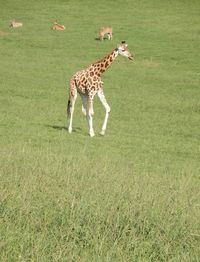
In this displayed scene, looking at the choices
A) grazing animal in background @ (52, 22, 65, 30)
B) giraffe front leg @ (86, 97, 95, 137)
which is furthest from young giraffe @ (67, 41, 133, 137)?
grazing animal in background @ (52, 22, 65, 30)

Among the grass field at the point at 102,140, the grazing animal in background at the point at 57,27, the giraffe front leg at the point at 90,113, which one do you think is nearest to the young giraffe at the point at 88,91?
the giraffe front leg at the point at 90,113

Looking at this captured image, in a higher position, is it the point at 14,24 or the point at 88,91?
the point at 88,91

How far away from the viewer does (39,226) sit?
26.2 ft

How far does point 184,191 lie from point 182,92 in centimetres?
1819

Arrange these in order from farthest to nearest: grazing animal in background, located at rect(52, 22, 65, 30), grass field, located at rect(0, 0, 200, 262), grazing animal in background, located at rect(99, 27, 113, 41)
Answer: grazing animal in background, located at rect(52, 22, 65, 30), grazing animal in background, located at rect(99, 27, 113, 41), grass field, located at rect(0, 0, 200, 262)

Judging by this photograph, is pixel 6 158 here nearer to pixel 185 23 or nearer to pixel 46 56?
→ pixel 46 56

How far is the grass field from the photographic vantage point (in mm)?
7766

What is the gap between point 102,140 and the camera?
59.1ft

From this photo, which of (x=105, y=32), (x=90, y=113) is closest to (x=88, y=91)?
(x=90, y=113)

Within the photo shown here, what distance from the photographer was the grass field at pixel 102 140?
7.77 m

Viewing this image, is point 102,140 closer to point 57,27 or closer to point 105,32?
point 105,32

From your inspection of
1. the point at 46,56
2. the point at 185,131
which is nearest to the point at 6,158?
the point at 185,131

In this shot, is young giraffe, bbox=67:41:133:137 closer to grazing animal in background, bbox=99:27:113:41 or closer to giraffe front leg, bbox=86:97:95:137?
giraffe front leg, bbox=86:97:95:137

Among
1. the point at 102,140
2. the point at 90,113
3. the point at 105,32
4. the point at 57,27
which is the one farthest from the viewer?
the point at 57,27
